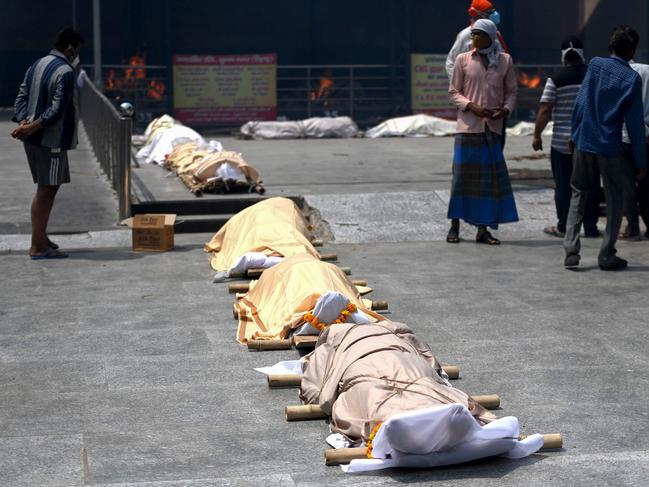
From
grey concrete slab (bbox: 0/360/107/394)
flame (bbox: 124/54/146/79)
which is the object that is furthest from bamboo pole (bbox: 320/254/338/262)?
flame (bbox: 124/54/146/79)

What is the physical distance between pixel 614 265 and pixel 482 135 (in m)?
1.69

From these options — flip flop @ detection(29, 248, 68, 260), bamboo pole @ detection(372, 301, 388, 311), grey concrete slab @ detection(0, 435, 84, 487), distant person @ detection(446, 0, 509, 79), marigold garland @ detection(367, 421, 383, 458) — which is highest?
distant person @ detection(446, 0, 509, 79)

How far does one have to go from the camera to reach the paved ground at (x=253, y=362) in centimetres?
440

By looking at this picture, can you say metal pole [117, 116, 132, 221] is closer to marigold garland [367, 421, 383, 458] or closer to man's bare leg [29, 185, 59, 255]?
man's bare leg [29, 185, 59, 255]

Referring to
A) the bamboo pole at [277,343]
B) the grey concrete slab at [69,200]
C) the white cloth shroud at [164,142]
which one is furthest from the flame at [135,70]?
the bamboo pole at [277,343]

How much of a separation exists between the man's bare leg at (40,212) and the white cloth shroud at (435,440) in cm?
509

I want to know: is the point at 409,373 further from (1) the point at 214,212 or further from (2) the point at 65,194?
(2) the point at 65,194

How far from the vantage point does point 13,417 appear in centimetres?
502

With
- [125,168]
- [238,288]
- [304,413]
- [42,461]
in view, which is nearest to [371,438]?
[304,413]

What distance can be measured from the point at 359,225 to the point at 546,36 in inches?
666

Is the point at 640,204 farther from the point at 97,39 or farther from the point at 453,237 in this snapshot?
the point at 97,39

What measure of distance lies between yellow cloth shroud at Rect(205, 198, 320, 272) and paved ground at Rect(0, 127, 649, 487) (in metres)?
0.20

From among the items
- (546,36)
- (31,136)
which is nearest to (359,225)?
(31,136)

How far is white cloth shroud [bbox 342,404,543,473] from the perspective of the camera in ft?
14.1
